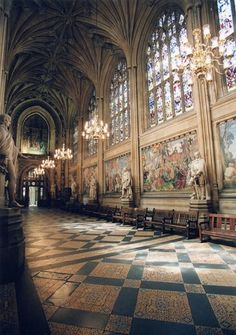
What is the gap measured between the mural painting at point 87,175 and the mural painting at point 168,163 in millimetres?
7822

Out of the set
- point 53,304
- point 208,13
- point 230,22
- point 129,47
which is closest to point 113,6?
point 129,47

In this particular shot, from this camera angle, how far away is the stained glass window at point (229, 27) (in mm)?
8773

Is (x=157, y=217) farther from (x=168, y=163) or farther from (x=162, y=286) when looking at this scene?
(x=162, y=286)

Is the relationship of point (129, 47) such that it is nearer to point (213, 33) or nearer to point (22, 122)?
point (213, 33)

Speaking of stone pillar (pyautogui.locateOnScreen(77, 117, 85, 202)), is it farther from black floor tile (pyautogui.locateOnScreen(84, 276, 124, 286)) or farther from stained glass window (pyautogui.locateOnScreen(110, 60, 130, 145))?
black floor tile (pyautogui.locateOnScreen(84, 276, 124, 286))

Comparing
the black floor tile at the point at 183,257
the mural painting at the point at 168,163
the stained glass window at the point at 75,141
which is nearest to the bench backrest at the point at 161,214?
the mural painting at the point at 168,163

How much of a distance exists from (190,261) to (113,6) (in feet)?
53.7

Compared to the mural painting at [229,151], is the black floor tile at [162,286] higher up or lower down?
lower down

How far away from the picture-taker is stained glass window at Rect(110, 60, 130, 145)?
633 inches

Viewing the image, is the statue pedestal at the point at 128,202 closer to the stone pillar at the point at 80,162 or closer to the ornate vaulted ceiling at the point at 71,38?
the ornate vaulted ceiling at the point at 71,38

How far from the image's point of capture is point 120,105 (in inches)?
663

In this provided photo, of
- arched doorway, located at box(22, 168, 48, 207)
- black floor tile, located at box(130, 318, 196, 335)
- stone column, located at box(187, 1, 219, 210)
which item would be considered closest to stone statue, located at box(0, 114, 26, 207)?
black floor tile, located at box(130, 318, 196, 335)

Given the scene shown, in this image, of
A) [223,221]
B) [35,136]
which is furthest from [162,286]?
[35,136]

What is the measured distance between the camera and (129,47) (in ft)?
48.7
